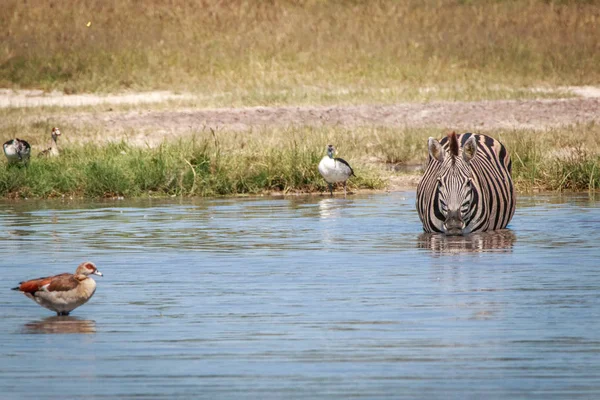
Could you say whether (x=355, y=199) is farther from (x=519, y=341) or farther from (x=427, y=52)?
(x=427, y=52)

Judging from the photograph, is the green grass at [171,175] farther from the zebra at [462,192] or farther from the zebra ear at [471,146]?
the zebra ear at [471,146]

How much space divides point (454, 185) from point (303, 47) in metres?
31.9

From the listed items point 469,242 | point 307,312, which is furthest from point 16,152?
point 307,312

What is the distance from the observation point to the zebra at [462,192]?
1533 cm

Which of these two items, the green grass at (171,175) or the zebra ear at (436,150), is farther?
the green grass at (171,175)

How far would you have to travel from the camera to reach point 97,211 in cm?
1967

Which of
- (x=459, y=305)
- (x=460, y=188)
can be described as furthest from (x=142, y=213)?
(x=459, y=305)

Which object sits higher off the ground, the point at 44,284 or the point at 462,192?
the point at 462,192

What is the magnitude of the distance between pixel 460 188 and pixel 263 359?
6.77m

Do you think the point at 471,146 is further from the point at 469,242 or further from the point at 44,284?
the point at 44,284

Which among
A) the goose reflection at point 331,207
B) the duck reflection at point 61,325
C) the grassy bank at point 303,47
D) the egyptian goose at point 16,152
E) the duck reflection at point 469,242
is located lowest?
the goose reflection at point 331,207

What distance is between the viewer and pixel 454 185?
50.1 feet

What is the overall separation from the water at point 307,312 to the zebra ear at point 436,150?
2.80 feet

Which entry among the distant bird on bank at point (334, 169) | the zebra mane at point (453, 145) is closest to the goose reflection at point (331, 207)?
the distant bird on bank at point (334, 169)
